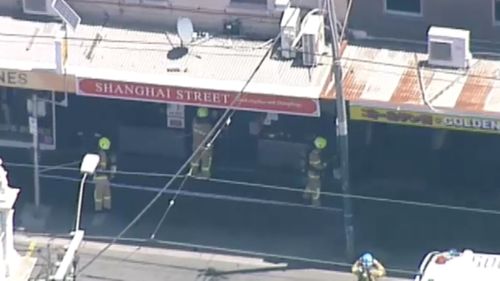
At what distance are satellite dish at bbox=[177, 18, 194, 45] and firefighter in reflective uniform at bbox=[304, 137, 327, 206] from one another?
320 centimetres

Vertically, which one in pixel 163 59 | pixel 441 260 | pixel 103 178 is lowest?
pixel 441 260

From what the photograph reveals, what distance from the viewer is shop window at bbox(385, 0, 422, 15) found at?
53250mm

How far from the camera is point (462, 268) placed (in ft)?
153

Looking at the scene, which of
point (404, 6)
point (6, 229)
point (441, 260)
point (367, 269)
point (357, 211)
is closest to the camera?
point (6, 229)

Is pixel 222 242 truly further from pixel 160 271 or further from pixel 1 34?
pixel 1 34

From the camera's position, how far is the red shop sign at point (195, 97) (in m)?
52.5

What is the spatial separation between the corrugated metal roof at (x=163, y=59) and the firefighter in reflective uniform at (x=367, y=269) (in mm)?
4228

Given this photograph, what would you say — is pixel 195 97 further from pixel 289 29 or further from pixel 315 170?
pixel 315 170

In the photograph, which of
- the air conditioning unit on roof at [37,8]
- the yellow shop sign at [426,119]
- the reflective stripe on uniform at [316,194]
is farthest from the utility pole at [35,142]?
the yellow shop sign at [426,119]

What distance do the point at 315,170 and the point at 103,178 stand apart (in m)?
4.15

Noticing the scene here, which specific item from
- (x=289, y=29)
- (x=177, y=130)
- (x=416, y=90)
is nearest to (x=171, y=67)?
(x=177, y=130)

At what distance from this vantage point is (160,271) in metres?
52.3

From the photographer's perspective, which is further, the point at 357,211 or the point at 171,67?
the point at 357,211

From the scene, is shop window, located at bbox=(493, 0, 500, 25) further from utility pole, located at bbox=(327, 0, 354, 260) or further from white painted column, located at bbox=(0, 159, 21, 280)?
white painted column, located at bbox=(0, 159, 21, 280)
